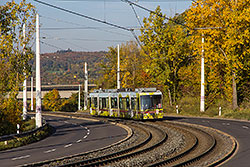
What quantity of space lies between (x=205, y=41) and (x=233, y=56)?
260 inches

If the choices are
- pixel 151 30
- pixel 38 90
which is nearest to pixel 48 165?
pixel 38 90

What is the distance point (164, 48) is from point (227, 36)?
14.4 meters

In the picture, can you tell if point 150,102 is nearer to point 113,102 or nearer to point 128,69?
point 113,102

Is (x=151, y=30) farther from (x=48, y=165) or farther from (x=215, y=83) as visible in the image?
(x=48, y=165)

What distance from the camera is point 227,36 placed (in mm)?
37375

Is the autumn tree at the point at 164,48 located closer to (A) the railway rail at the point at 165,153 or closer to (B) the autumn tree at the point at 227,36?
(B) the autumn tree at the point at 227,36

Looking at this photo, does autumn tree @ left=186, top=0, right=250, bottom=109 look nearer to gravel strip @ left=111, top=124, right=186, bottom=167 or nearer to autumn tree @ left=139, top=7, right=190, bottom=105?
autumn tree @ left=139, top=7, right=190, bottom=105

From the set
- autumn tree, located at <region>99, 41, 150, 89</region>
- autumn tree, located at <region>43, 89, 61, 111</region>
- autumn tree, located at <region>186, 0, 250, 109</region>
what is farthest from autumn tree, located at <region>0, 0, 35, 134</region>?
autumn tree, located at <region>43, 89, 61, 111</region>

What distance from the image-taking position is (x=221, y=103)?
148 ft

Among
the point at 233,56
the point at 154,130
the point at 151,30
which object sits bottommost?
the point at 154,130

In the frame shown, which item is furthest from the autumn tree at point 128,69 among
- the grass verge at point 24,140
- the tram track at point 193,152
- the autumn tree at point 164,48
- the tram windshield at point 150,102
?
the tram track at point 193,152

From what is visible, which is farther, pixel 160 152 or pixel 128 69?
pixel 128 69

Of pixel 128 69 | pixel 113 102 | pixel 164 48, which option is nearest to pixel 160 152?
pixel 113 102

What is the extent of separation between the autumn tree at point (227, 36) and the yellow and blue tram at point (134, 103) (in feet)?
24.3
